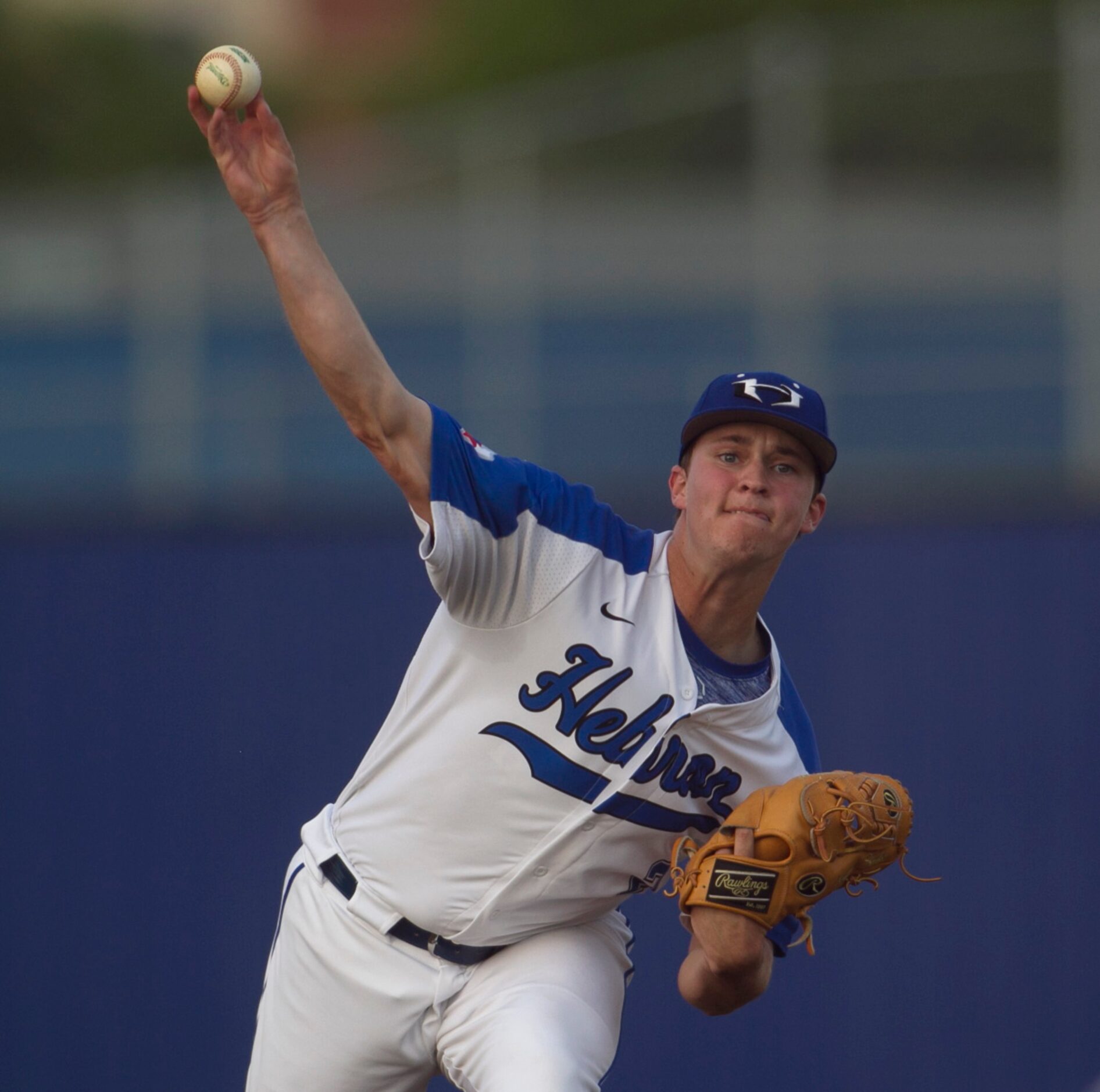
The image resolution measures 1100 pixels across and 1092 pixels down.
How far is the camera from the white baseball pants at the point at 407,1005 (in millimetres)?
3422

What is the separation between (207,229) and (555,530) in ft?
25.8

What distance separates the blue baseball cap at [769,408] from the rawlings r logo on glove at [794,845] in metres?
0.74

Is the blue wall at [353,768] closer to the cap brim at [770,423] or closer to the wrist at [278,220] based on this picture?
the cap brim at [770,423]

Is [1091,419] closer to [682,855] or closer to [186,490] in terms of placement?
[186,490]

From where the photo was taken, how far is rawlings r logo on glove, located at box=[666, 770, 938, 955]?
340 cm

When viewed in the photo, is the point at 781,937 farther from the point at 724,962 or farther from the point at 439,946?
the point at 439,946

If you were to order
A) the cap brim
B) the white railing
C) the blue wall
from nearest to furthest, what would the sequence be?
the cap brim → the blue wall → the white railing

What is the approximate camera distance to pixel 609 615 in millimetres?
3469

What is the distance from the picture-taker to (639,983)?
5617 millimetres

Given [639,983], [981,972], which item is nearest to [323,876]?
[639,983]

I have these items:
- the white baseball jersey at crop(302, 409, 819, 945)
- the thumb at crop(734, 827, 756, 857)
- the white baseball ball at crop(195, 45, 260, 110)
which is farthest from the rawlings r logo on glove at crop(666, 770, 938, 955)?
the white baseball ball at crop(195, 45, 260, 110)

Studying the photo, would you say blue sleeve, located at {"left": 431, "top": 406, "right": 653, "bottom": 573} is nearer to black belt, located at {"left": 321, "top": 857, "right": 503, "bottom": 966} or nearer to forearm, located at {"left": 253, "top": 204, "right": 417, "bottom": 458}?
forearm, located at {"left": 253, "top": 204, "right": 417, "bottom": 458}

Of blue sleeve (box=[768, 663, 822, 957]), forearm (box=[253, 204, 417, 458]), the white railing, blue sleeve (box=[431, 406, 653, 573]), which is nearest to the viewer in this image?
forearm (box=[253, 204, 417, 458])

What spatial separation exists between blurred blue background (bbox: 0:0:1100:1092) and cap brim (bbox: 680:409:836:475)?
1.99m
